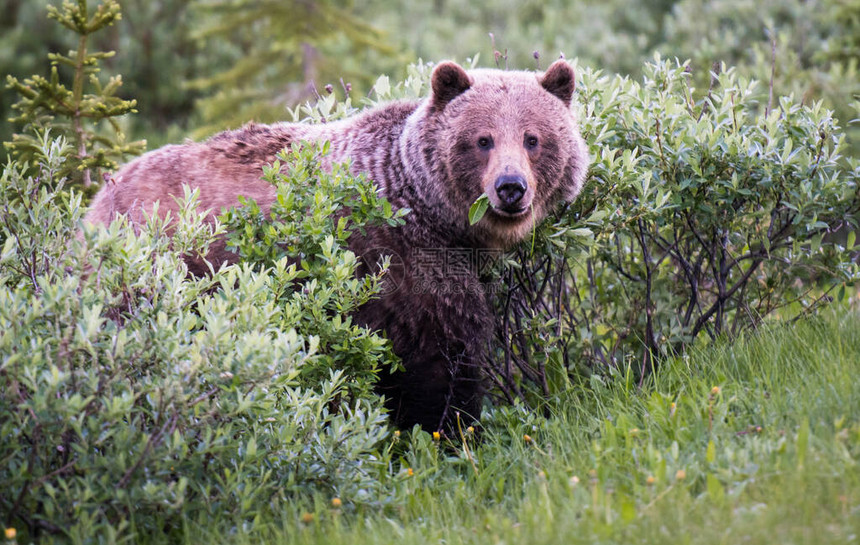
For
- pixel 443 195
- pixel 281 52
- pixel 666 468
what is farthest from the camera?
pixel 281 52

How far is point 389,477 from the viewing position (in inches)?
175

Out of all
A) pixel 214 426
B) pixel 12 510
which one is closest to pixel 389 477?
pixel 214 426

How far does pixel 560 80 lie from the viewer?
17.5 ft

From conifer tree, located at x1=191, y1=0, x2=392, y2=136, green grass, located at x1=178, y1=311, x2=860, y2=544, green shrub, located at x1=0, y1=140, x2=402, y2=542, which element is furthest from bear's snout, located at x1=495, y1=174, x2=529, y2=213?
conifer tree, located at x1=191, y1=0, x2=392, y2=136

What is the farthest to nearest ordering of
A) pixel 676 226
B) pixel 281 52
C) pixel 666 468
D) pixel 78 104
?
1. pixel 281 52
2. pixel 78 104
3. pixel 676 226
4. pixel 666 468

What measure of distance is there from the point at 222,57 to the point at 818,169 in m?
12.5

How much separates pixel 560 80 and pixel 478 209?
99 centimetres

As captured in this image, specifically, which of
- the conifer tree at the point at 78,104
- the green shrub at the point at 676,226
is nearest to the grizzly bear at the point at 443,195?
the green shrub at the point at 676,226

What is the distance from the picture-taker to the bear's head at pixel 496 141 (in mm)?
5199

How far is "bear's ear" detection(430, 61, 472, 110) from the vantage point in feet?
17.1

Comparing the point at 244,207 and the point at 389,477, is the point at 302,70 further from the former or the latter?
the point at 389,477

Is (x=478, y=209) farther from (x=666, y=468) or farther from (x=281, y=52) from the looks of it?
(x=281, y=52)

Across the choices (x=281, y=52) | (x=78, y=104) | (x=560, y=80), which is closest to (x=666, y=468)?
→ (x=560, y=80)

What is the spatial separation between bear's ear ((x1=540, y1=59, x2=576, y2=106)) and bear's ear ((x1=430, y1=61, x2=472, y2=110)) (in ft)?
1.54
